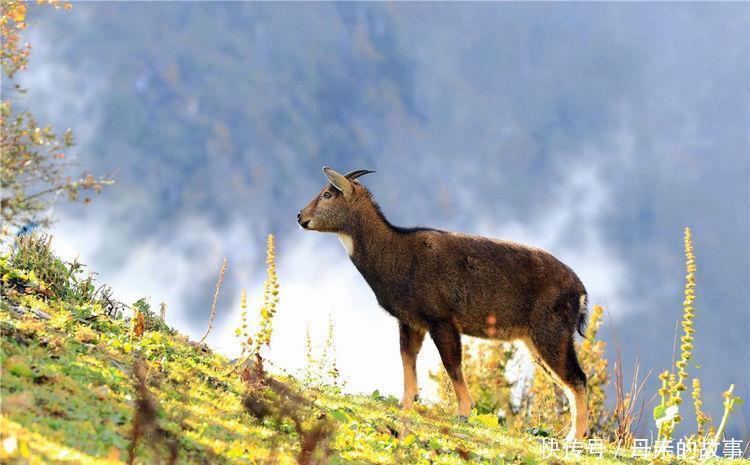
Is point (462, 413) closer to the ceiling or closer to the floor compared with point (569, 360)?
closer to the floor

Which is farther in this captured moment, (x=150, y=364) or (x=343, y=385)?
(x=343, y=385)

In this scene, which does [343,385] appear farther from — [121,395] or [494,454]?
[121,395]

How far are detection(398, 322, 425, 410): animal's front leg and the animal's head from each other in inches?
77.2

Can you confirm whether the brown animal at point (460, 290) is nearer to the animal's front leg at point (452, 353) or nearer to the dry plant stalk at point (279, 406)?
the animal's front leg at point (452, 353)

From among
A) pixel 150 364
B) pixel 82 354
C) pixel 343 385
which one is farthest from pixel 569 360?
pixel 82 354

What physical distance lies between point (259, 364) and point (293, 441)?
6.01 feet

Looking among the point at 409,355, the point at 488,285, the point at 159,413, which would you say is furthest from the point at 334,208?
the point at 159,413

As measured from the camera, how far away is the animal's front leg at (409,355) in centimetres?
1277

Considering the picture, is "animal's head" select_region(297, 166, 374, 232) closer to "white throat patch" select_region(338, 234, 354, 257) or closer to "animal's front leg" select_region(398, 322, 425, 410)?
"white throat patch" select_region(338, 234, 354, 257)

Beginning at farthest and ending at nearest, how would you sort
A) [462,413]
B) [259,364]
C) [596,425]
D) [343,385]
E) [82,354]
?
[596,425] → [343,385] → [462,413] → [259,364] → [82,354]

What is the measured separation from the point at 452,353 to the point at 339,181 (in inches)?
131

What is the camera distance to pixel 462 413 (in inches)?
491

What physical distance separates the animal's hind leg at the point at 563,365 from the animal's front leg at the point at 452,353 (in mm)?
1266

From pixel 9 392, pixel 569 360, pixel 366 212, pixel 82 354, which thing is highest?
pixel 366 212
